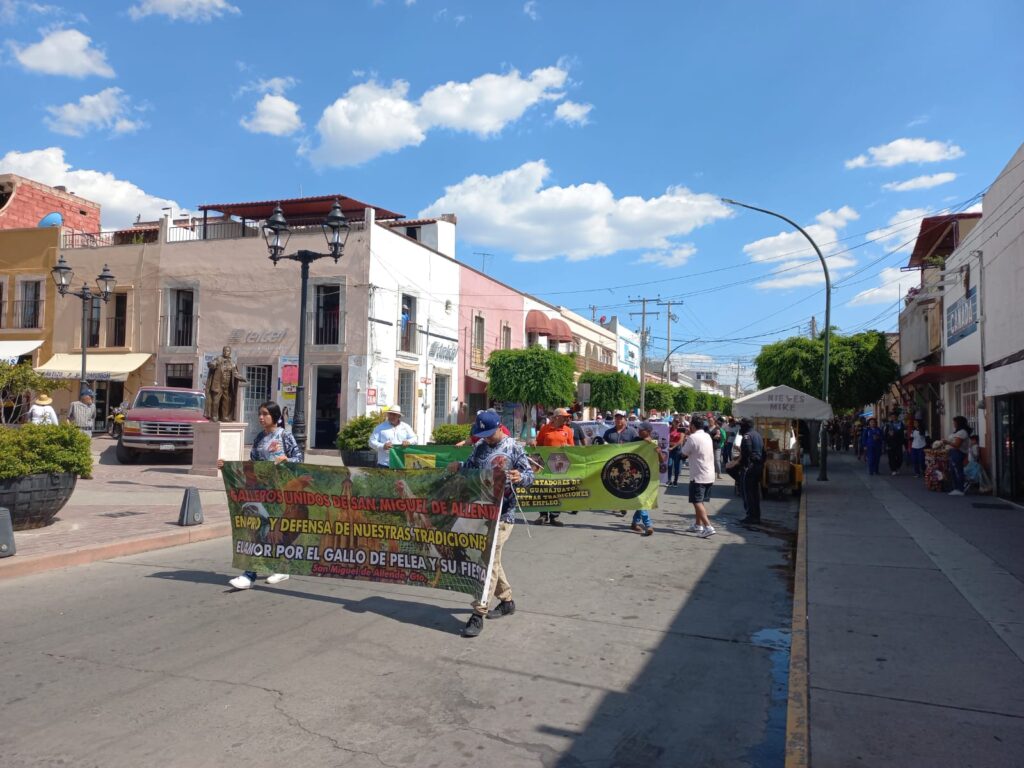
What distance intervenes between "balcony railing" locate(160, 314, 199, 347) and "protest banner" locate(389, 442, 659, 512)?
21869mm

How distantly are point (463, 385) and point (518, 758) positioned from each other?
3172 centimetres

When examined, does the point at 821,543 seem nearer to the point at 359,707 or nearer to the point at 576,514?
the point at 576,514

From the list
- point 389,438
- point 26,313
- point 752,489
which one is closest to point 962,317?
point 752,489

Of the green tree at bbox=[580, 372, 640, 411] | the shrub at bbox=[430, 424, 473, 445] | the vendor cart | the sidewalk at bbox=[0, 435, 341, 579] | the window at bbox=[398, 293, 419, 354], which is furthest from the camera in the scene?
the green tree at bbox=[580, 372, 640, 411]

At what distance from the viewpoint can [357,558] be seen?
21.8 ft

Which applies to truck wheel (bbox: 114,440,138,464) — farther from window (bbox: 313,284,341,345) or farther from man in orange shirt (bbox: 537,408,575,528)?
→ man in orange shirt (bbox: 537,408,575,528)

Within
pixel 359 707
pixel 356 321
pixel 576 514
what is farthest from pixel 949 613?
pixel 356 321

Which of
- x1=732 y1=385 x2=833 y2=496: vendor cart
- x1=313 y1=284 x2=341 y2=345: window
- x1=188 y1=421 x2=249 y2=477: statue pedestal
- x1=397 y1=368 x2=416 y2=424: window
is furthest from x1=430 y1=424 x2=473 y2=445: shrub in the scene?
x1=397 y1=368 x2=416 y2=424: window

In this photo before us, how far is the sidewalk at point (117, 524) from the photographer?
8.09 m

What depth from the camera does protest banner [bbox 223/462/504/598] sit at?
6.21 metres

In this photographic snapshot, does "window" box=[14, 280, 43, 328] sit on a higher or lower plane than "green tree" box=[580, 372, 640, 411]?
higher

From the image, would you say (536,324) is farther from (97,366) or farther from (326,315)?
(97,366)

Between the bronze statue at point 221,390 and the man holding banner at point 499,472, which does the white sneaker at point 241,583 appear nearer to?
the man holding banner at point 499,472

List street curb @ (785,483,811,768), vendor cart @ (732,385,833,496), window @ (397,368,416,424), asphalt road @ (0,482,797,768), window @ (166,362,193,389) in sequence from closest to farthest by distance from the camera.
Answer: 1. street curb @ (785,483,811,768)
2. asphalt road @ (0,482,797,768)
3. vendor cart @ (732,385,833,496)
4. window @ (166,362,193,389)
5. window @ (397,368,416,424)
